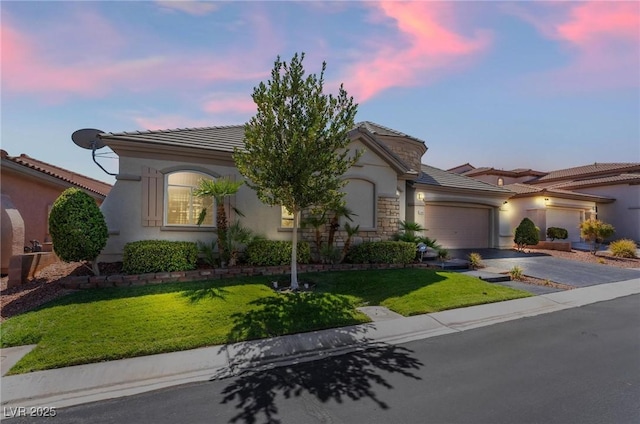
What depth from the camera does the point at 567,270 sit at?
13.4m

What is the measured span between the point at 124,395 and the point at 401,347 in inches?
177

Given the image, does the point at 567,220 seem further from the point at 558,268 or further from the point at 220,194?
the point at 220,194

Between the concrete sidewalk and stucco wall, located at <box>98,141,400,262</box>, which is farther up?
stucco wall, located at <box>98,141,400,262</box>

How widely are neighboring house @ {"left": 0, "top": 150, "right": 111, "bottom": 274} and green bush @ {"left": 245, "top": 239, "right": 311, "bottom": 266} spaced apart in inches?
296

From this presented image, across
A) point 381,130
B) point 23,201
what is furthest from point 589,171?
point 23,201

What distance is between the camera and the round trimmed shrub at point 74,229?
26.8 ft

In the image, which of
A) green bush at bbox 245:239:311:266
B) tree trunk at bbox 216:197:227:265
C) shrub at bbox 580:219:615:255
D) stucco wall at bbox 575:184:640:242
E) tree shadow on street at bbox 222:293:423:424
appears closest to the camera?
tree shadow on street at bbox 222:293:423:424

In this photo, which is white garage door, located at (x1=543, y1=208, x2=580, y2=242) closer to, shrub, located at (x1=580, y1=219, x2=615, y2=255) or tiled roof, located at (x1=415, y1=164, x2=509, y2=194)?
shrub, located at (x1=580, y1=219, x2=615, y2=255)

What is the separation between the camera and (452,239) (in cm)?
1802

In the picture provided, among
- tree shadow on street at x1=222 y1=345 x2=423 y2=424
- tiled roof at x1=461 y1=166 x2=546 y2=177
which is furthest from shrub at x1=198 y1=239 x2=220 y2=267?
tiled roof at x1=461 y1=166 x2=546 y2=177

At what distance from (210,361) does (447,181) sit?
16595mm

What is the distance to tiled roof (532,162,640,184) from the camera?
2849cm

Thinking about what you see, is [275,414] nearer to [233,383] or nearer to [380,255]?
[233,383]

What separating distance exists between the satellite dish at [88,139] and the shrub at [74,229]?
3515 millimetres
